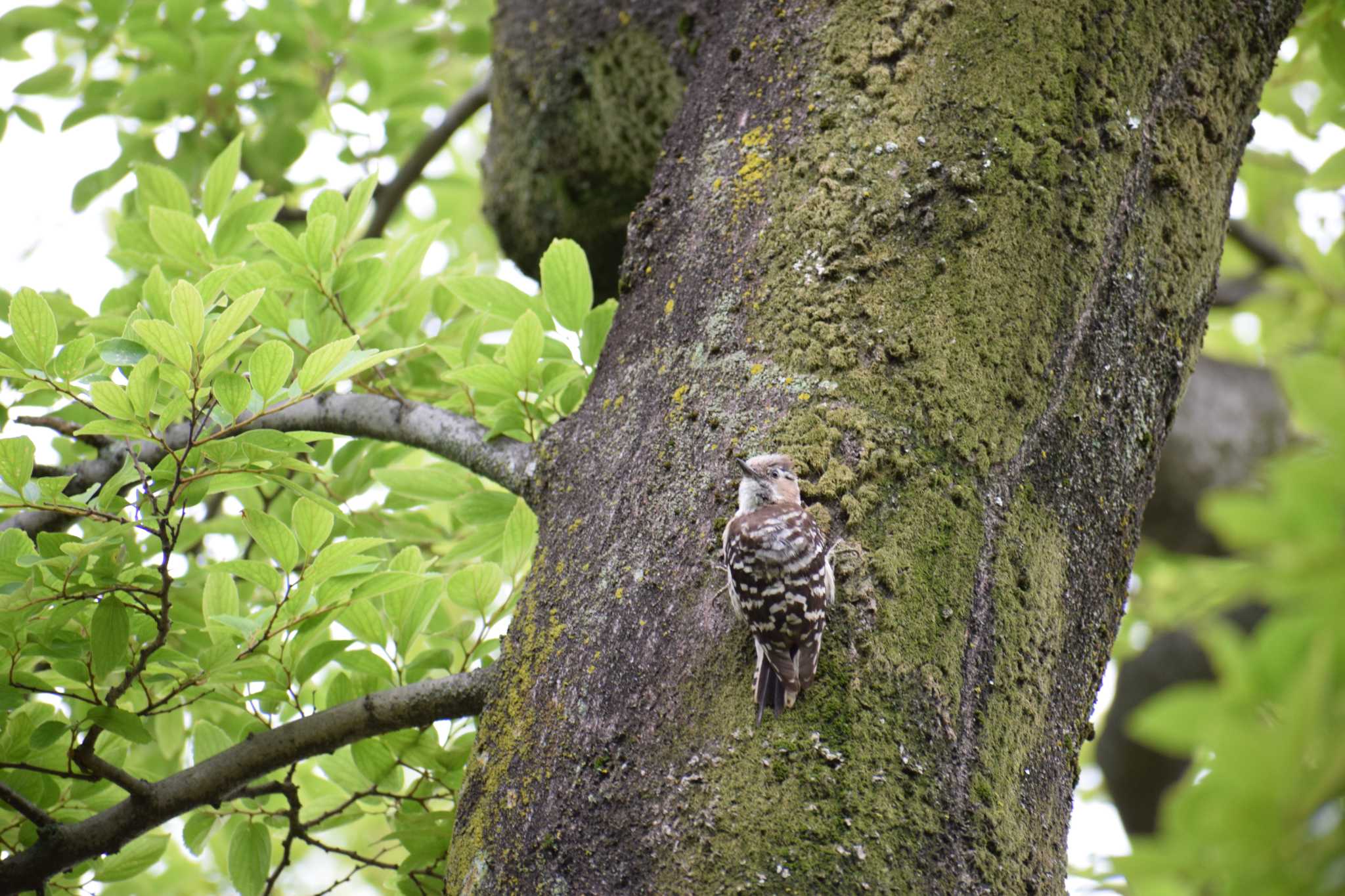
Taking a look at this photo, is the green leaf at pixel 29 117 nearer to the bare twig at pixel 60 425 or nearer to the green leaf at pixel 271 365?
the bare twig at pixel 60 425

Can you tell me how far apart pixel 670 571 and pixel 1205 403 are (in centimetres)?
378

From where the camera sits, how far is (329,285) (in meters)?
2.29

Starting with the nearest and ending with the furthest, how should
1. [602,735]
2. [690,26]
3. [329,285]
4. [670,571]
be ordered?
1. [602,735]
2. [670,571]
3. [329,285]
4. [690,26]

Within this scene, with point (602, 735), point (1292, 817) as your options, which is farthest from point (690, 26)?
point (1292, 817)

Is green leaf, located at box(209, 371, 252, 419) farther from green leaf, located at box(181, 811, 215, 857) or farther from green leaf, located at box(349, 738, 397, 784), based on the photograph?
green leaf, located at box(181, 811, 215, 857)

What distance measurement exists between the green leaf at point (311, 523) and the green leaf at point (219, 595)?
24 cm

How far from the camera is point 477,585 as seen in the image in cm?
212

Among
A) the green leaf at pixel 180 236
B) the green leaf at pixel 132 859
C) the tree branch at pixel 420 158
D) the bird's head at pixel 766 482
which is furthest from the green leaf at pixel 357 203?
the tree branch at pixel 420 158

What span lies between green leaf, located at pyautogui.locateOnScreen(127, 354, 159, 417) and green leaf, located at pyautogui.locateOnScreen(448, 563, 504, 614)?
674 millimetres

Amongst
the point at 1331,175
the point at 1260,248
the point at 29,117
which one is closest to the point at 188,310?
the point at 29,117

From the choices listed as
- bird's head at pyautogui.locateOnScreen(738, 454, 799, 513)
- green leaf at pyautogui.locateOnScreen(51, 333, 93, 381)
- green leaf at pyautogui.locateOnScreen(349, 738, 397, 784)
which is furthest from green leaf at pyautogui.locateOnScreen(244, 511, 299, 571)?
bird's head at pyautogui.locateOnScreen(738, 454, 799, 513)

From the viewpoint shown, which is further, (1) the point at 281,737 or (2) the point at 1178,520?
(2) the point at 1178,520

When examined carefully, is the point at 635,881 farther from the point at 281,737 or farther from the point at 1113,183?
the point at 1113,183

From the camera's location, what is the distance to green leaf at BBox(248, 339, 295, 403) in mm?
1725
